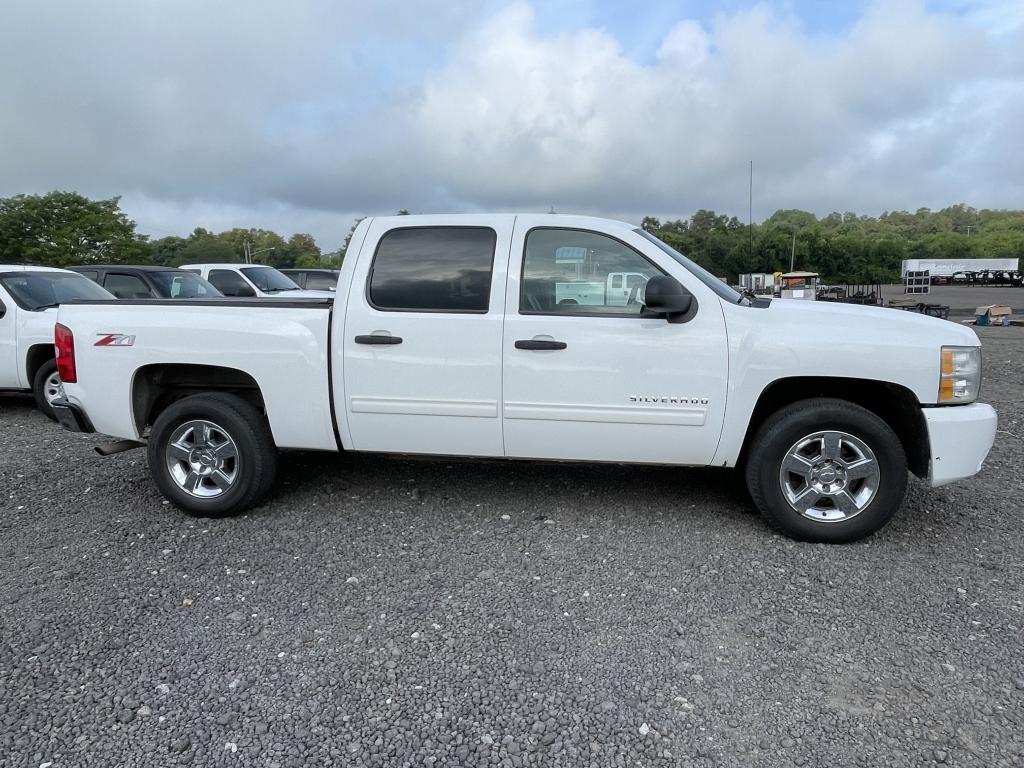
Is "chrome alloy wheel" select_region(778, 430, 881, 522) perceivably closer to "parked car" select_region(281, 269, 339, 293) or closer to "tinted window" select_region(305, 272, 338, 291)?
"parked car" select_region(281, 269, 339, 293)

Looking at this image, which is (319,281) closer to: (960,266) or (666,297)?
(666,297)

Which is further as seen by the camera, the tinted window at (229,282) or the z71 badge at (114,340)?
the tinted window at (229,282)

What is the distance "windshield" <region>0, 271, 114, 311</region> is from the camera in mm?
7645

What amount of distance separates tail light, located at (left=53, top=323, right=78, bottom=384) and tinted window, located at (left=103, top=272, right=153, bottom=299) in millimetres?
6091

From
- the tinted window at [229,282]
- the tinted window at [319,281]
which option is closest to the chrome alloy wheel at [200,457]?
the tinted window at [229,282]

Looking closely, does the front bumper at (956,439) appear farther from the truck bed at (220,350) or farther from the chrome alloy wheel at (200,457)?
the chrome alloy wheel at (200,457)

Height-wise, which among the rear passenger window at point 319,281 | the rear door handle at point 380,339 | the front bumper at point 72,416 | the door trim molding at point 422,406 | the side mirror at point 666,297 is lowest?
the front bumper at point 72,416

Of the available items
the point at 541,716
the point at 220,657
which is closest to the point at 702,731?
the point at 541,716

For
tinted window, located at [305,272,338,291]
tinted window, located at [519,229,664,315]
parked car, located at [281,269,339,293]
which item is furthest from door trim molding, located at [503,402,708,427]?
Answer: tinted window, located at [305,272,338,291]

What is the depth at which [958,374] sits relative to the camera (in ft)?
12.5

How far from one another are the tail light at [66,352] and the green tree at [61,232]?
50048mm

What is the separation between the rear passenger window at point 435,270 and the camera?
4160 millimetres

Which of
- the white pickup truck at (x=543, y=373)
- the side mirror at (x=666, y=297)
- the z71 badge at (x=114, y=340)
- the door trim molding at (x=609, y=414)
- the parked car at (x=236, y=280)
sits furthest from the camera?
the parked car at (x=236, y=280)

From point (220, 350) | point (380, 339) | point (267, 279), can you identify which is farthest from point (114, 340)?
point (267, 279)
